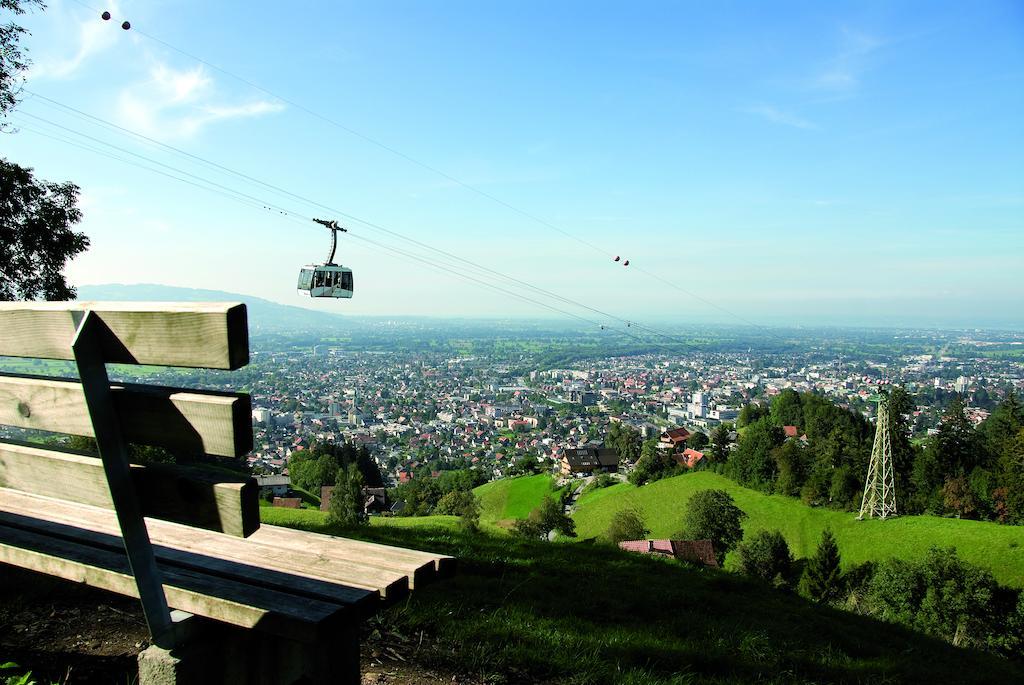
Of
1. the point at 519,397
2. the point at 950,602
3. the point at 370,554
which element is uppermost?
the point at 370,554

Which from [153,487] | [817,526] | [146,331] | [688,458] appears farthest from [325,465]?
[146,331]

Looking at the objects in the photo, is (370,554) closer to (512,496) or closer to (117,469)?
(117,469)

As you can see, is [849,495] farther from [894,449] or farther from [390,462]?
[390,462]

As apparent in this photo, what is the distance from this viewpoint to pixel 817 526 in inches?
1474

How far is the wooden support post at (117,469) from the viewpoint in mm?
1392

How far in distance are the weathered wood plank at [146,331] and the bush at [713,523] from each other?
3431 cm

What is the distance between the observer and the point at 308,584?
1.75 m

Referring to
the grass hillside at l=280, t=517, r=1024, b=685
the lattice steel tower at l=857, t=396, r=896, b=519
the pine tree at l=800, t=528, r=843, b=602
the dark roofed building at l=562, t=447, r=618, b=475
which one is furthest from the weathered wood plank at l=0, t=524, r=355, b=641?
the dark roofed building at l=562, t=447, r=618, b=475

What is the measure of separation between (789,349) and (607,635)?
19035 cm

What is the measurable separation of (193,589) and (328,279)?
1506cm

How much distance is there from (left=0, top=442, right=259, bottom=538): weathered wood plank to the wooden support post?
4 centimetres

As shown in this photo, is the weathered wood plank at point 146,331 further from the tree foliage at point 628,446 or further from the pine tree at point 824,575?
the tree foliage at point 628,446

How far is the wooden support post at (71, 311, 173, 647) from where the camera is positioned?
54.8 inches

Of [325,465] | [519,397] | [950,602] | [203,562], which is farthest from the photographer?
[519,397]
